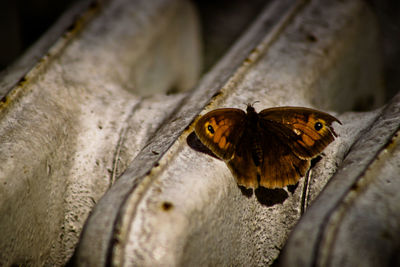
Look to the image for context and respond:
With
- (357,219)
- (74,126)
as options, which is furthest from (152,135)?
(357,219)

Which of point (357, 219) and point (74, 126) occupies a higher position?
point (74, 126)

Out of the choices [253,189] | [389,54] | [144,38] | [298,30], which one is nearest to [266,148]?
[253,189]

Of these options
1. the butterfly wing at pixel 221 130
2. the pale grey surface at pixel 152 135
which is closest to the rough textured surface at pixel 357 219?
the pale grey surface at pixel 152 135

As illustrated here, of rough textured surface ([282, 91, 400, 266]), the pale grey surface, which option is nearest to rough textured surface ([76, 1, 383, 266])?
the pale grey surface

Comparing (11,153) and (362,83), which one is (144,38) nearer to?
(11,153)

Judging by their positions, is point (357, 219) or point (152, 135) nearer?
point (357, 219)

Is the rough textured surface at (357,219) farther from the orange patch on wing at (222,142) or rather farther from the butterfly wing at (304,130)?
the orange patch on wing at (222,142)

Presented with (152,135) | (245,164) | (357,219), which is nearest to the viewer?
(357,219)

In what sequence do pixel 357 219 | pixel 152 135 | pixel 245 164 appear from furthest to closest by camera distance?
1. pixel 152 135
2. pixel 245 164
3. pixel 357 219

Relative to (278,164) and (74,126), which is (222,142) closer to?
(278,164)
